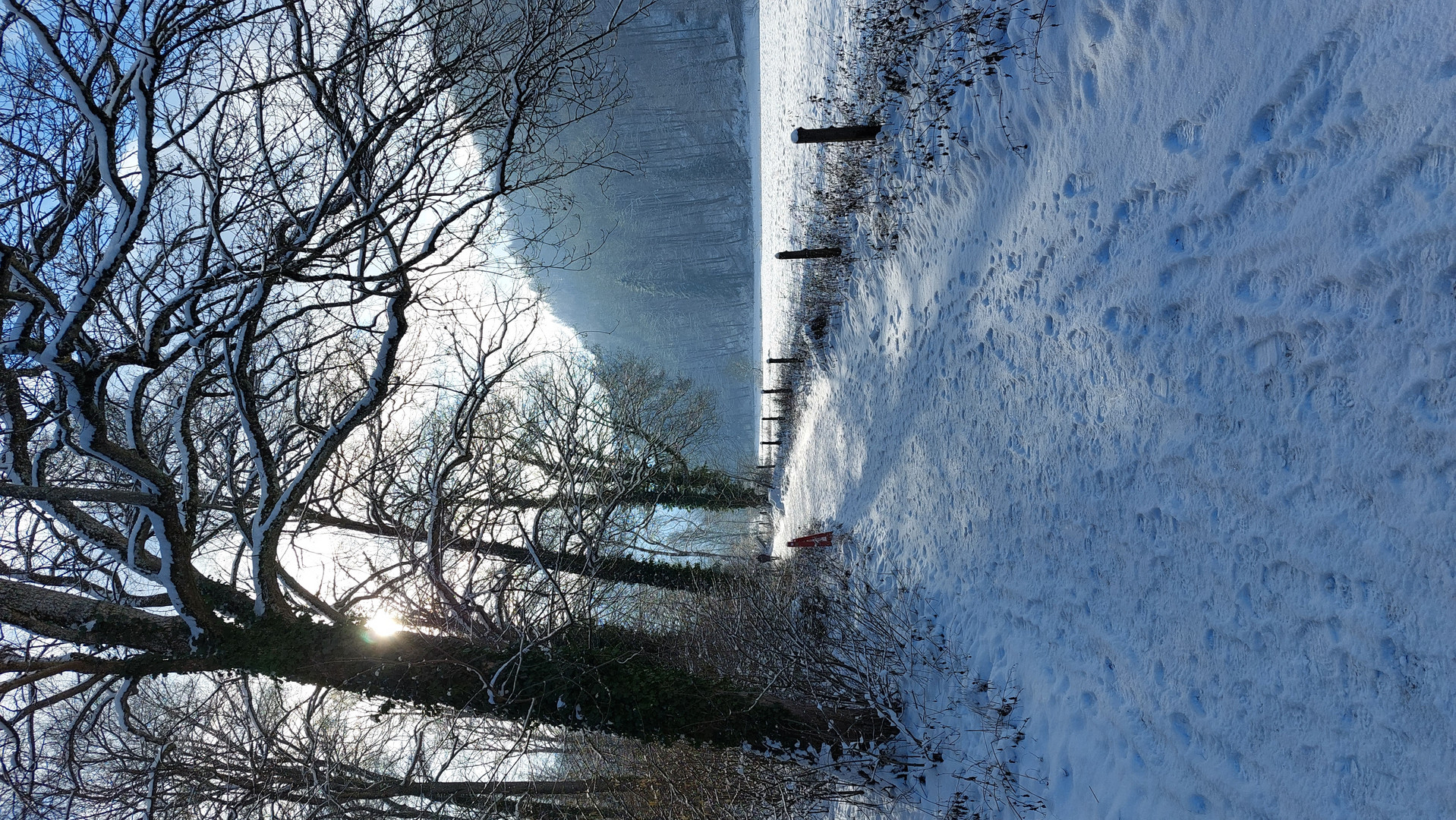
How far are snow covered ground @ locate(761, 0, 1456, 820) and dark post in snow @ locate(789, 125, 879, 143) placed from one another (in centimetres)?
231

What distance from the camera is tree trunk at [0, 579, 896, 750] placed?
5988mm

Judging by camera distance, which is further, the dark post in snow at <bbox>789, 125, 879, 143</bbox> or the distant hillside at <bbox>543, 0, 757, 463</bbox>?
the distant hillside at <bbox>543, 0, 757, 463</bbox>

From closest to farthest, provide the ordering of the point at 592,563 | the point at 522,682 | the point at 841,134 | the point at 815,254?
the point at 522,682, the point at 841,134, the point at 592,563, the point at 815,254

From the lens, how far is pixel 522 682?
6.32 metres

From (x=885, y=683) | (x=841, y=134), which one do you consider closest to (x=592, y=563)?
(x=885, y=683)

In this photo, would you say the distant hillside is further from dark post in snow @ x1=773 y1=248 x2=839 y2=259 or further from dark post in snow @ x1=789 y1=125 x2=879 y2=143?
dark post in snow @ x1=789 y1=125 x2=879 y2=143

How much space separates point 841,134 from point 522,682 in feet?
22.9

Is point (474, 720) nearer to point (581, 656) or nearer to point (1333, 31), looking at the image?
point (581, 656)

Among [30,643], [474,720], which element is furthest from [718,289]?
[30,643]

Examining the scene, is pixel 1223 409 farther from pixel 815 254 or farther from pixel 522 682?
pixel 815 254

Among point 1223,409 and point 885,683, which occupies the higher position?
point 1223,409

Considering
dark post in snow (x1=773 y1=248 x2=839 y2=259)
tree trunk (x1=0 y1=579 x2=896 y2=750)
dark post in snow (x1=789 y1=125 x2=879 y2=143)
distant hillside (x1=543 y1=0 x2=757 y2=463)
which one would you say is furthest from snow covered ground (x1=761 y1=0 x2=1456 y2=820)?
distant hillside (x1=543 y1=0 x2=757 y2=463)

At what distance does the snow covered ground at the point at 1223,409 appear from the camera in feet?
9.12

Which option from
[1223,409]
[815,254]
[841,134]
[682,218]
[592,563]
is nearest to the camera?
[1223,409]
